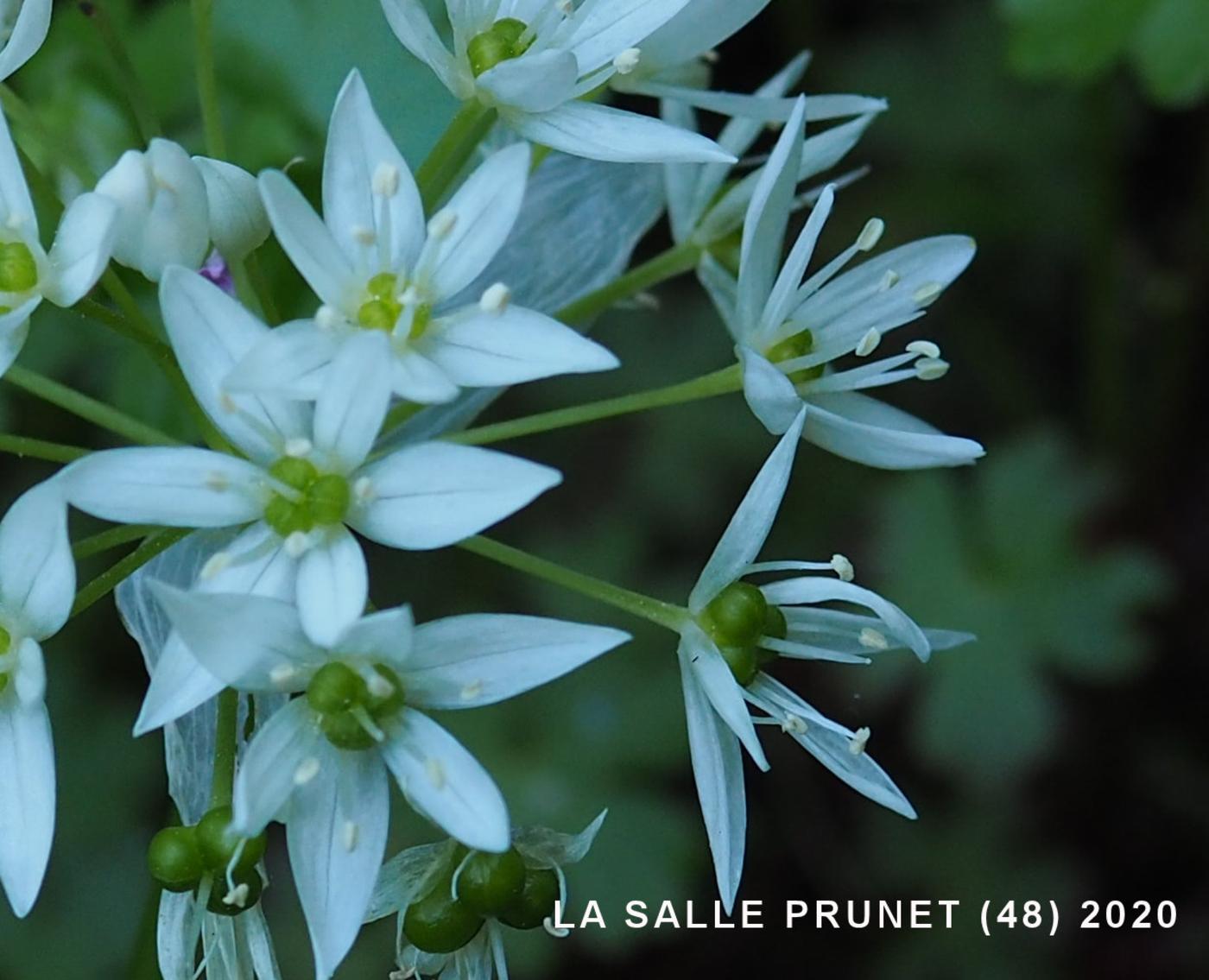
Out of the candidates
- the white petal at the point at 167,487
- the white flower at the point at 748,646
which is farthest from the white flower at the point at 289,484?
the white flower at the point at 748,646

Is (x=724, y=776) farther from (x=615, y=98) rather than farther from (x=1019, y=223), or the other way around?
(x=1019, y=223)

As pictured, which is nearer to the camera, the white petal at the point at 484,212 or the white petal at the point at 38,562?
the white petal at the point at 38,562

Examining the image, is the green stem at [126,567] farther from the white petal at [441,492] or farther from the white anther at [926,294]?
the white anther at [926,294]

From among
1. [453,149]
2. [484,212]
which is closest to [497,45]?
[453,149]

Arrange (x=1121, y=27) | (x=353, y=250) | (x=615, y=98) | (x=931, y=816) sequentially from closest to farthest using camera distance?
(x=353, y=250) → (x=1121, y=27) → (x=615, y=98) → (x=931, y=816)

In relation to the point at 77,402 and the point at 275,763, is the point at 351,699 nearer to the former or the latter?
the point at 275,763

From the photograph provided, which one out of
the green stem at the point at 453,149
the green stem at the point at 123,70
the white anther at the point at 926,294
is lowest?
the white anther at the point at 926,294

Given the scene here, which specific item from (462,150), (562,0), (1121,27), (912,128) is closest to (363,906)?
(462,150)
